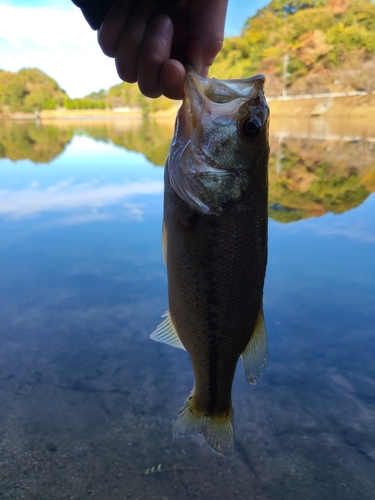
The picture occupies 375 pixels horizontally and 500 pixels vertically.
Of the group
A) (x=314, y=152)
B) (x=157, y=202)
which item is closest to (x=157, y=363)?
(x=157, y=202)

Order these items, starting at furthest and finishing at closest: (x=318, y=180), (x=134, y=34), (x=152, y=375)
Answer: (x=318, y=180) → (x=152, y=375) → (x=134, y=34)

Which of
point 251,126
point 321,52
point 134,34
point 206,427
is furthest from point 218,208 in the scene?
point 321,52

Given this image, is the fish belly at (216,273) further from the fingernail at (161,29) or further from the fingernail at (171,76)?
the fingernail at (161,29)

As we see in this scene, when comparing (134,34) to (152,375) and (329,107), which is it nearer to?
(152,375)

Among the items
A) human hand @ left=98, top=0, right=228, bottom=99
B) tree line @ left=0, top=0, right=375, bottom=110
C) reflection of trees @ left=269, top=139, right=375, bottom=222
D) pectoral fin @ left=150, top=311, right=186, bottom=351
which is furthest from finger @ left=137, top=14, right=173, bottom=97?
tree line @ left=0, top=0, right=375, bottom=110

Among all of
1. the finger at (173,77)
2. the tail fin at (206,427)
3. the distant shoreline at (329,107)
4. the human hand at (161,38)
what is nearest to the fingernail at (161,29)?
the human hand at (161,38)

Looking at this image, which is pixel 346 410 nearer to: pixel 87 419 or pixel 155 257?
pixel 87 419
